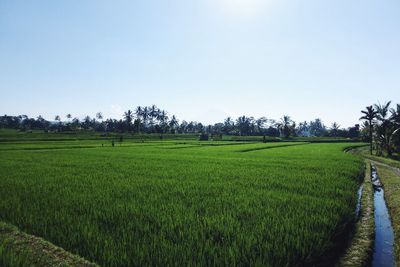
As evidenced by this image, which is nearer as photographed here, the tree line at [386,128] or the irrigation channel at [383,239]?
the irrigation channel at [383,239]

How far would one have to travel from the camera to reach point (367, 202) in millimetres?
7930

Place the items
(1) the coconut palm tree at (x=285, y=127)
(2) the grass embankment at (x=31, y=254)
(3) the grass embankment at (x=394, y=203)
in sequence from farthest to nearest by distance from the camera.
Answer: (1) the coconut palm tree at (x=285, y=127) → (3) the grass embankment at (x=394, y=203) → (2) the grass embankment at (x=31, y=254)

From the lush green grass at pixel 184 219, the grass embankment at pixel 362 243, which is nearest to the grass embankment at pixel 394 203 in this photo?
the grass embankment at pixel 362 243

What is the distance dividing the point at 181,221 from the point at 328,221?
2.76 meters

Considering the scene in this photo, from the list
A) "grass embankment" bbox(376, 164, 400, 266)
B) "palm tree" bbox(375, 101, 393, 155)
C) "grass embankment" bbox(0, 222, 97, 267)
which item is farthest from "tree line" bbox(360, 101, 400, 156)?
"grass embankment" bbox(0, 222, 97, 267)

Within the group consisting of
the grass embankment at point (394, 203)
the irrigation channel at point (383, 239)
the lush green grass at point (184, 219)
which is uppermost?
the lush green grass at point (184, 219)

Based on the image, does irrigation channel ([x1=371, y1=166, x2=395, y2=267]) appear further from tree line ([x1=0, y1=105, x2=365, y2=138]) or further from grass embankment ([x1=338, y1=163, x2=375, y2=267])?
tree line ([x1=0, y1=105, x2=365, y2=138])

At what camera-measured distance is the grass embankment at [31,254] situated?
357 cm

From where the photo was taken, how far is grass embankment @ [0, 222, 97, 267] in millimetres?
3566

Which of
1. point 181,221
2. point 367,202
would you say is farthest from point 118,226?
point 367,202

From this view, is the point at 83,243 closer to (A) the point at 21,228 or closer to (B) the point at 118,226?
(B) the point at 118,226

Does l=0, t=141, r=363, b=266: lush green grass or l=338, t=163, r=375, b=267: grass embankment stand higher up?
l=0, t=141, r=363, b=266: lush green grass

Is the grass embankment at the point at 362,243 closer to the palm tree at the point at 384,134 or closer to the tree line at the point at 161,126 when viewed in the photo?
the palm tree at the point at 384,134

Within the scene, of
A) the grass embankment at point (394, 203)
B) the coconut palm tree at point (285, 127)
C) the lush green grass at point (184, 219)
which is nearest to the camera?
the lush green grass at point (184, 219)
